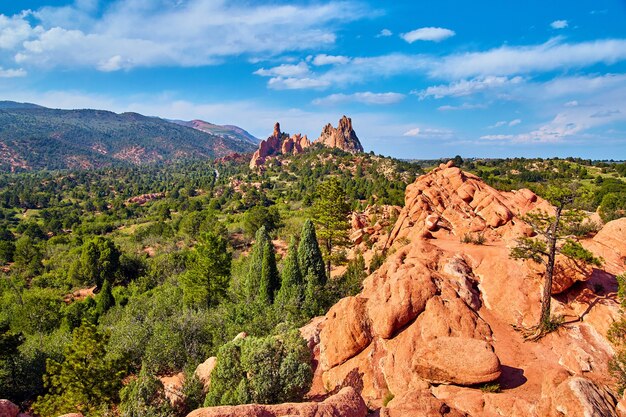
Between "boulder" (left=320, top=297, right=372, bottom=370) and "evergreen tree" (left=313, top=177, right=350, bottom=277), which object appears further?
"evergreen tree" (left=313, top=177, right=350, bottom=277)

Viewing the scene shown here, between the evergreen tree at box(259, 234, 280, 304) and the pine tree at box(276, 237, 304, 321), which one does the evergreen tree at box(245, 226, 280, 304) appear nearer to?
the evergreen tree at box(259, 234, 280, 304)

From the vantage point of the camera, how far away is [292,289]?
98.8ft

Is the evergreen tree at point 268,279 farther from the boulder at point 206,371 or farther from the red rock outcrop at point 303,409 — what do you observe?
the red rock outcrop at point 303,409

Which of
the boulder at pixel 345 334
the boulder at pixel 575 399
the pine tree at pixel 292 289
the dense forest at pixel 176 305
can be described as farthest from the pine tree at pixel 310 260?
the boulder at pixel 575 399

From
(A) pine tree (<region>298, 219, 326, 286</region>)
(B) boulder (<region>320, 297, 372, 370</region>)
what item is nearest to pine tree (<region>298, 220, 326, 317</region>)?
(A) pine tree (<region>298, 219, 326, 286</region>)

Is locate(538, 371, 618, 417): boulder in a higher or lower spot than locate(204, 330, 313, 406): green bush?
higher

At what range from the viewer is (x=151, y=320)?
1142 inches

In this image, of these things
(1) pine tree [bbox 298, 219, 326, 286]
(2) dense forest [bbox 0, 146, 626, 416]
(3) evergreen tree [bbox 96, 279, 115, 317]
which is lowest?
(3) evergreen tree [bbox 96, 279, 115, 317]

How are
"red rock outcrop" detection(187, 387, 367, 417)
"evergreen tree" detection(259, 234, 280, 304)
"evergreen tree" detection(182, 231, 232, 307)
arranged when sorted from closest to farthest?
"red rock outcrop" detection(187, 387, 367, 417) < "evergreen tree" detection(259, 234, 280, 304) < "evergreen tree" detection(182, 231, 232, 307)

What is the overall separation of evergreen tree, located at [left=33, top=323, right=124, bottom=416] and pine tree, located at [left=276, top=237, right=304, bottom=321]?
40.4 feet

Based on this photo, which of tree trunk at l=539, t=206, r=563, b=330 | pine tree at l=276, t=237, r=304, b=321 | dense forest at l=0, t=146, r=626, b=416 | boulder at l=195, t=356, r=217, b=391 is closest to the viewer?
dense forest at l=0, t=146, r=626, b=416

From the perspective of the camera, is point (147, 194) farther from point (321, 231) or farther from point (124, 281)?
point (321, 231)

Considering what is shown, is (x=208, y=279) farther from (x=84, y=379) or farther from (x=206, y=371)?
(x=84, y=379)

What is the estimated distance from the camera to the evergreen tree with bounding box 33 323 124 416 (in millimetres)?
18297
